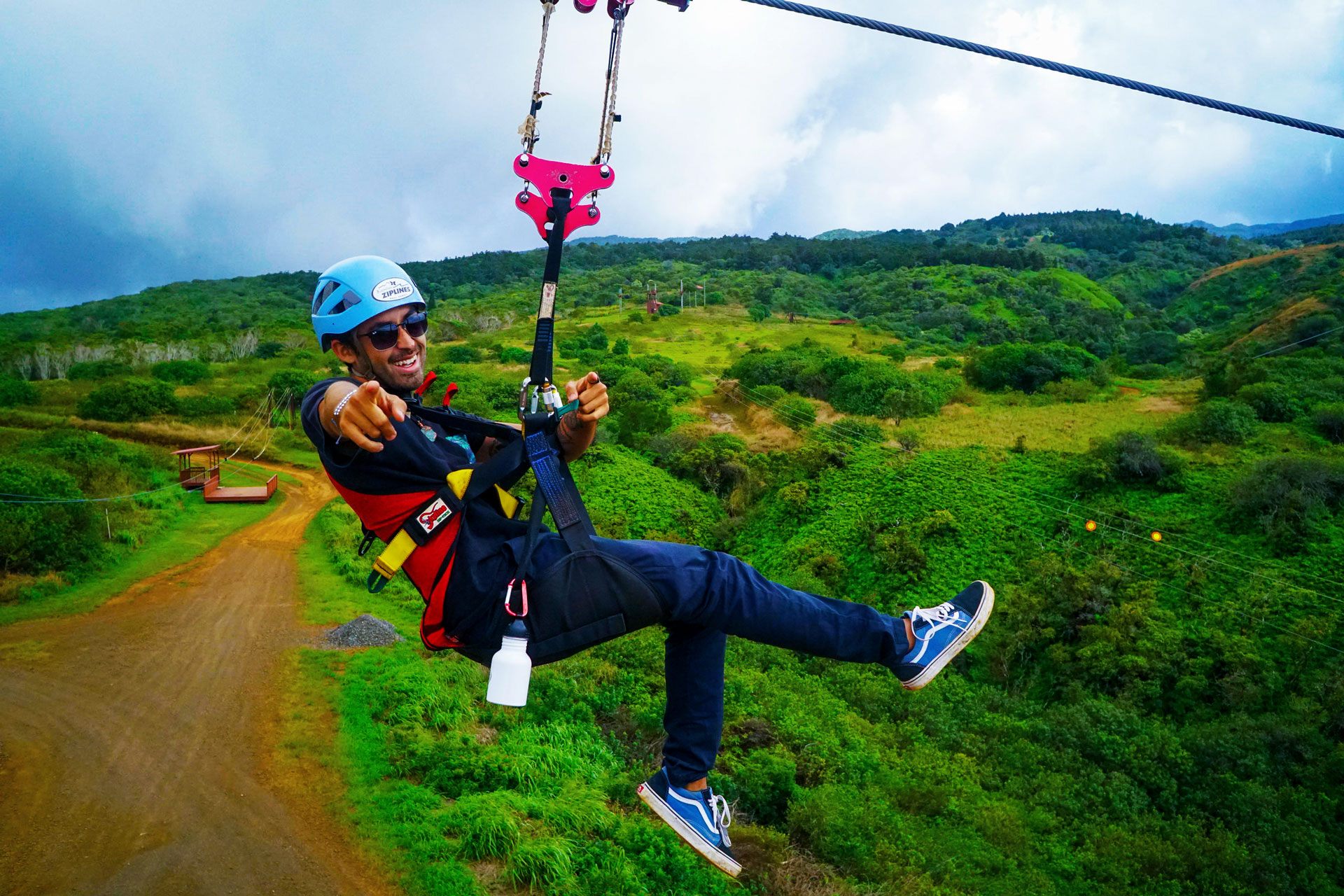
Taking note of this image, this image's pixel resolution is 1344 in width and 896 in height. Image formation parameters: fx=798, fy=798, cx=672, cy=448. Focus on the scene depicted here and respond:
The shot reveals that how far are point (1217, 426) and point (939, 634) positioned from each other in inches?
927

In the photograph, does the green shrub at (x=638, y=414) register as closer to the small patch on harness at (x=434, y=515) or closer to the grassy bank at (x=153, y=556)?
the grassy bank at (x=153, y=556)

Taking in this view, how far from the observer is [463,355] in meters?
42.4

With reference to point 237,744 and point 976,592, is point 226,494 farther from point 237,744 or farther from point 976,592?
point 976,592

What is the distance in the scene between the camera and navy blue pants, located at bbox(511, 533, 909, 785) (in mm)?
3113

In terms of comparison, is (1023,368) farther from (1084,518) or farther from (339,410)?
(339,410)

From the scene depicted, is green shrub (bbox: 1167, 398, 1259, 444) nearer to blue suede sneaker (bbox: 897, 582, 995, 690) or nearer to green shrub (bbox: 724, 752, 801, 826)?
green shrub (bbox: 724, 752, 801, 826)

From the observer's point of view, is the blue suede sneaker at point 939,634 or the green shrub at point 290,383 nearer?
the blue suede sneaker at point 939,634

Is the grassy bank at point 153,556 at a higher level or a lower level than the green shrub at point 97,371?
lower

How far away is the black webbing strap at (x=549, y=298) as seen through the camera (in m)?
2.93

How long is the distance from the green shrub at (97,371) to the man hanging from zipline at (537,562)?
154ft

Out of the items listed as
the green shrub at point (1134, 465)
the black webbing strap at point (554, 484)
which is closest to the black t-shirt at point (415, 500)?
the black webbing strap at point (554, 484)

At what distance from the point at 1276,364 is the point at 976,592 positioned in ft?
105

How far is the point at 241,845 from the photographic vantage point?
7336 millimetres

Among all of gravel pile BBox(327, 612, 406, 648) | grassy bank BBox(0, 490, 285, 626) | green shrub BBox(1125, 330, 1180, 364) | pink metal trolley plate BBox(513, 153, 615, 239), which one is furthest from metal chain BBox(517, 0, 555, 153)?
green shrub BBox(1125, 330, 1180, 364)
